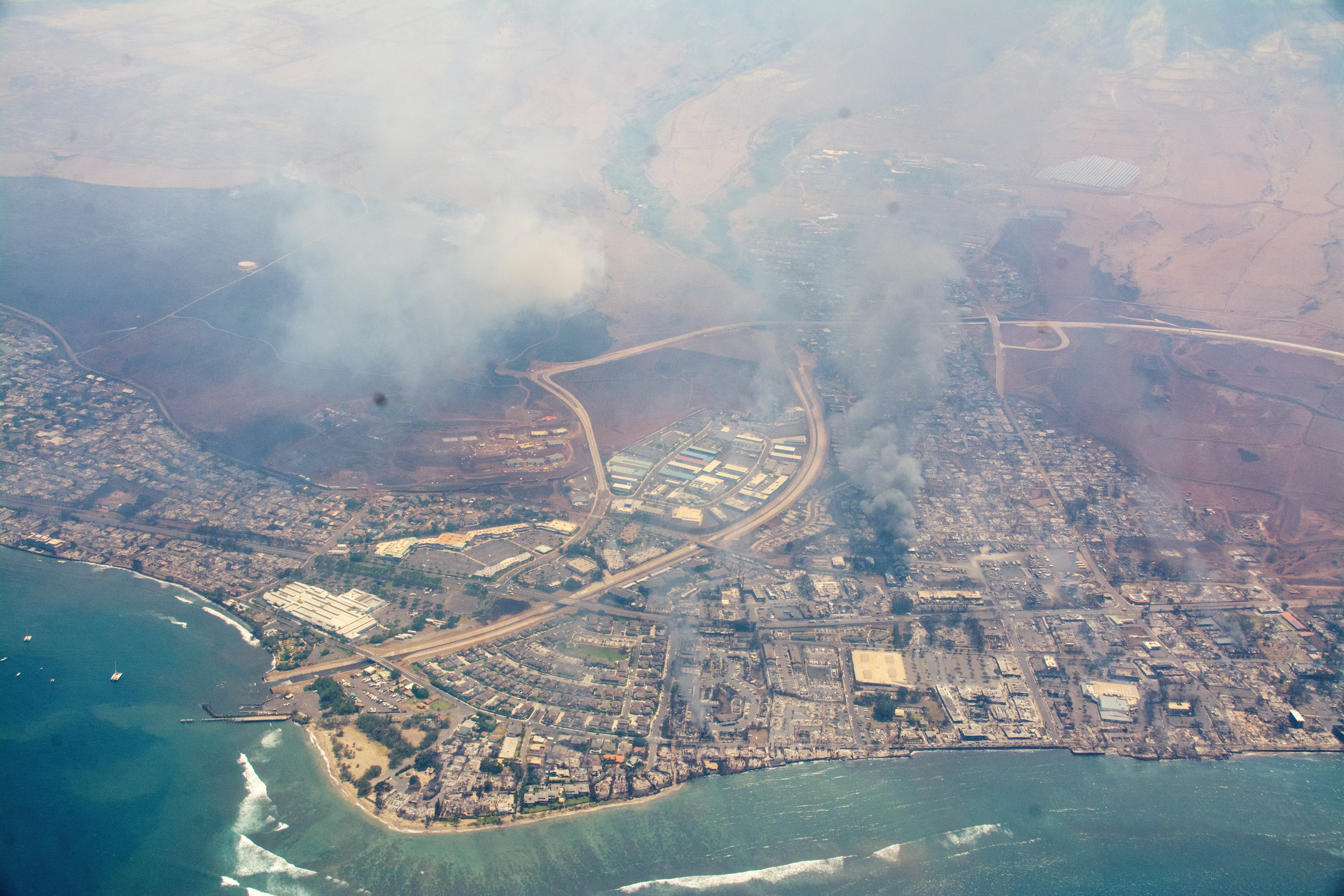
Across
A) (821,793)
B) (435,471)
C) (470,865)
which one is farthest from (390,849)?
(435,471)

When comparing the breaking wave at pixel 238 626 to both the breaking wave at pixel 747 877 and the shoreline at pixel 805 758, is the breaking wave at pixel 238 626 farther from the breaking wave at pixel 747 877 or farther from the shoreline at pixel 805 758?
the breaking wave at pixel 747 877

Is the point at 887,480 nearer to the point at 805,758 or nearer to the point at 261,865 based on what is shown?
the point at 805,758

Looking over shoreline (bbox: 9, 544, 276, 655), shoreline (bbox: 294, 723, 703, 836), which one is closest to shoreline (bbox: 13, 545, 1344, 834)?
shoreline (bbox: 294, 723, 703, 836)

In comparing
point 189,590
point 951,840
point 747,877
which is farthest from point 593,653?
point 189,590

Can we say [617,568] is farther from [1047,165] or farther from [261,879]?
[1047,165]

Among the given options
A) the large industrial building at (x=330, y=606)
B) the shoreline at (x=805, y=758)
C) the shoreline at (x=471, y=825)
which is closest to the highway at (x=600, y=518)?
the large industrial building at (x=330, y=606)

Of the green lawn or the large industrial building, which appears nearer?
the green lawn

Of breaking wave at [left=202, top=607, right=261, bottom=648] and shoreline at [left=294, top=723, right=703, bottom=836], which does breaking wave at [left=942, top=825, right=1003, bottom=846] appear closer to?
shoreline at [left=294, top=723, right=703, bottom=836]
